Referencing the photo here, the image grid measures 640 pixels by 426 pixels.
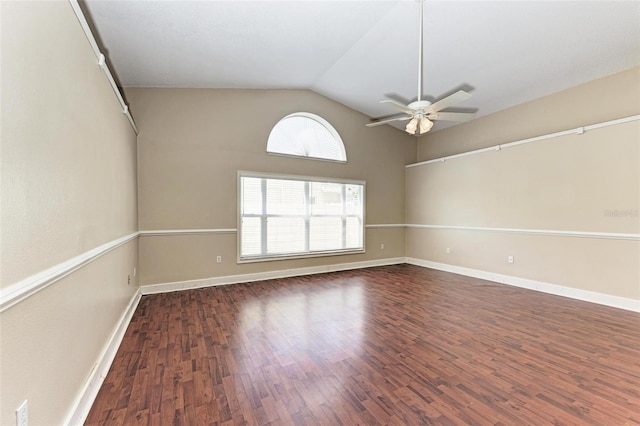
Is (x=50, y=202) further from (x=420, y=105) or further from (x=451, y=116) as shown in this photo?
(x=451, y=116)

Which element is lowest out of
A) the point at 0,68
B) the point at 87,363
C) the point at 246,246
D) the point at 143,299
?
the point at 143,299

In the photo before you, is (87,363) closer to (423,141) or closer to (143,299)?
(143,299)

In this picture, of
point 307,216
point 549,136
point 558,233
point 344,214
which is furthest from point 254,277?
point 549,136

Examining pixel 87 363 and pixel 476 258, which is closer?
pixel 87 363

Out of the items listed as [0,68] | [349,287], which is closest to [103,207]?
[0,68]

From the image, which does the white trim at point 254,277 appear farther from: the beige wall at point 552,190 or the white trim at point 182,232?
the beige wall at point 552,190

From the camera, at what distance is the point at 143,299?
3.99m

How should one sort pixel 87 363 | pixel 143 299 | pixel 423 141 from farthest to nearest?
pixel 423 141 → pixel 143 299 → pixel 87 363

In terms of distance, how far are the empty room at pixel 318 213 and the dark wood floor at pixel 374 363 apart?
23 mm

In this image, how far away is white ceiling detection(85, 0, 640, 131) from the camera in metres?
2.86

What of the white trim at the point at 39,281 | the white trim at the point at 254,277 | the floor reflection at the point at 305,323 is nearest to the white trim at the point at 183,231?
the white trim at the point at 254,277

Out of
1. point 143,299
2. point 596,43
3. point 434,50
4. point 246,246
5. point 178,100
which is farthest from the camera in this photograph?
point 246,246

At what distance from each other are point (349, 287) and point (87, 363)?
3.46 m

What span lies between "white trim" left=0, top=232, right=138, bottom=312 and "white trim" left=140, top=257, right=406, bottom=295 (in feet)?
8.52
